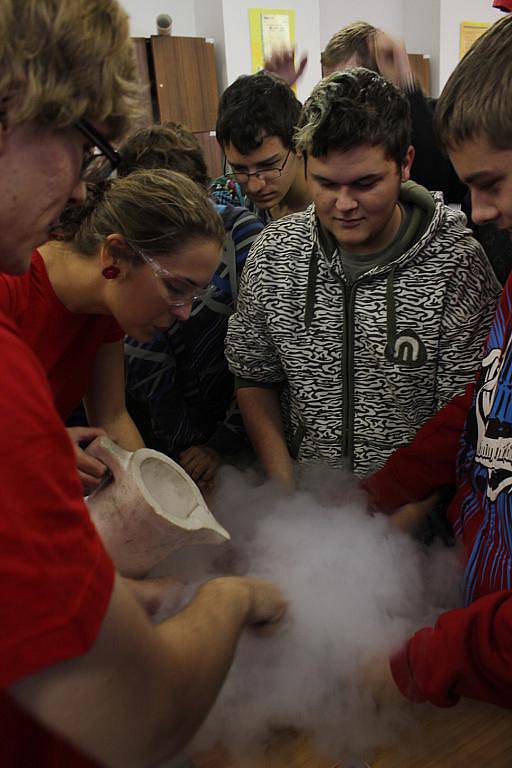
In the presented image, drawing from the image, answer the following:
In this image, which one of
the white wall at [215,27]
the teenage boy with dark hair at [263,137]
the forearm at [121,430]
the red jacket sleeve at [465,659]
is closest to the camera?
the red jacket sleeve at [465,659]

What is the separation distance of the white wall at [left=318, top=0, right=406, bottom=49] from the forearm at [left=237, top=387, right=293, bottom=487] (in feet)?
19.4

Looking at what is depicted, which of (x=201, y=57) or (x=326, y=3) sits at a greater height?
(x=326, y=3)

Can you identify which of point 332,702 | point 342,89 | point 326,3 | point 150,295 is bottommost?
point 332,702

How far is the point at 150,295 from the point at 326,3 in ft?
21.5

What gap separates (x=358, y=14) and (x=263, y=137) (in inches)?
235

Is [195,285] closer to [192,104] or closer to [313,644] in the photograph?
[313,644]

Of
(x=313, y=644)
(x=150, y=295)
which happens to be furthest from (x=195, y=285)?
(x=313, y=644)

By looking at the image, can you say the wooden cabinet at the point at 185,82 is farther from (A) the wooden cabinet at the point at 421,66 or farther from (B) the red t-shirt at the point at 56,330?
(B) the red t-shirt at the point at 56,330

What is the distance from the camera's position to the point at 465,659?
2.74 feet

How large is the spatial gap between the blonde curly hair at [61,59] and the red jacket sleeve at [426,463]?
3.09 feet

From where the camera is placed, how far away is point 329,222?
1469 mm

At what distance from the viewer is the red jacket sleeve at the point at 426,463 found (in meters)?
1.31

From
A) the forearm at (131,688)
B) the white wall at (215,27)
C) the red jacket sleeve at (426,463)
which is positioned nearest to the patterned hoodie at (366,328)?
the red jacket sleeve at (426,463)

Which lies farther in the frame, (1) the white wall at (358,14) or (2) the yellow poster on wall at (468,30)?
(2) the yellow poster on wall at (468,30)
